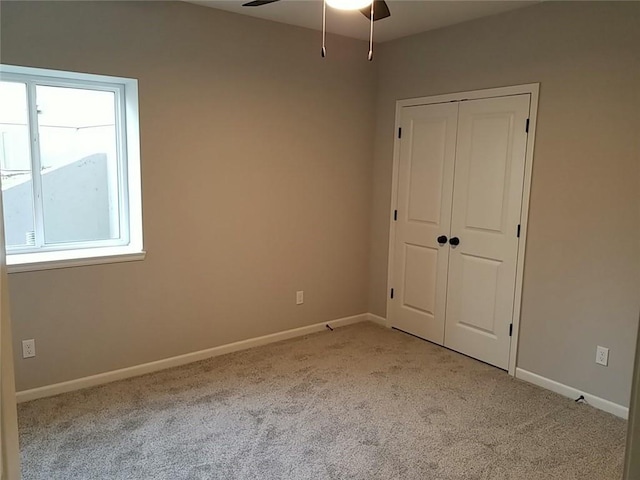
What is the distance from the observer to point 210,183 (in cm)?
348

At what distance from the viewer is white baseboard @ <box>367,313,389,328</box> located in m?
4.45

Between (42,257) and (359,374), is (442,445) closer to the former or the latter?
(359,374)

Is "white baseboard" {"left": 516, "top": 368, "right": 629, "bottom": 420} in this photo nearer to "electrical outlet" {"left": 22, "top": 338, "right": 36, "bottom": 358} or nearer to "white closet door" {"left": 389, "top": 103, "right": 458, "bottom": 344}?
"white closet door" {"left": 389, "top": 103, "right": 458, "bottom": 344}

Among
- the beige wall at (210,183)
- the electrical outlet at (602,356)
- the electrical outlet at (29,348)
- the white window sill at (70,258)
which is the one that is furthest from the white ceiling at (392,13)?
the electrical outlet at (29,348)

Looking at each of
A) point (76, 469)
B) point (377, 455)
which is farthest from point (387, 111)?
point (76, 469)

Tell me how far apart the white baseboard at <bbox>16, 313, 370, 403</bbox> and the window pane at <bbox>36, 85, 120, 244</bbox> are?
0.93 meters

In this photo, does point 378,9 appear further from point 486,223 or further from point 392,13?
point 486,223

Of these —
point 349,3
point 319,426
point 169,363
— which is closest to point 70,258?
point 169,363

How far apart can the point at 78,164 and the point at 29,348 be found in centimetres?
120

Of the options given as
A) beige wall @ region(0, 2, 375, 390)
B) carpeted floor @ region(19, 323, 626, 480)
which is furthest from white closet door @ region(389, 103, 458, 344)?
carpeted floor @ region(19, 323, 626, 480)

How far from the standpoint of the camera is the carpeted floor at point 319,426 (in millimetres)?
2354

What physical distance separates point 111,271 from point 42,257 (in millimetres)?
407

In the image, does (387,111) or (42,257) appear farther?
(387,111)

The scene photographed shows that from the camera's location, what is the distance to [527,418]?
2.86 metres
